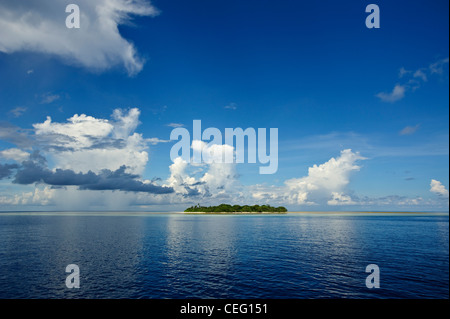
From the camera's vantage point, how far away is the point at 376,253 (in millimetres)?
63188

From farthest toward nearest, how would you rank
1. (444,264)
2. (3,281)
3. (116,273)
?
(444,264), (116,273), (3,281)

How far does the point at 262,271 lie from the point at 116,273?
27.0 metres

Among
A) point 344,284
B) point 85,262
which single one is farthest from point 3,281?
point 344,284
